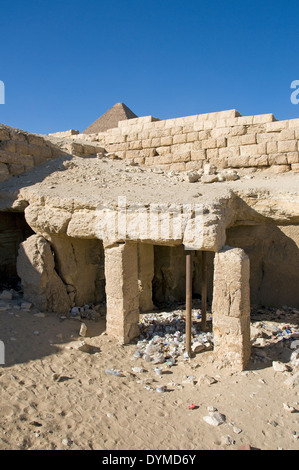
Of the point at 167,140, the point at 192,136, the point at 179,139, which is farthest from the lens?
the point at 167,140

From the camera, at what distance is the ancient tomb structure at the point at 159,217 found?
4957 millimetres

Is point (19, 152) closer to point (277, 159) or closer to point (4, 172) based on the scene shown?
point (4, 172)

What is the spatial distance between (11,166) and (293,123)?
636 cm

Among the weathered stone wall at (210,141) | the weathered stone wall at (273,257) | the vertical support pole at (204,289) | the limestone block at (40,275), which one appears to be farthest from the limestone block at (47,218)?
the weathered stone wall at (210,141)

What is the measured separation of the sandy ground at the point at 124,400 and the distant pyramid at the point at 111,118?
41.4 feet

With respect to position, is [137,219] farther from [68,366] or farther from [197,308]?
[197,308]

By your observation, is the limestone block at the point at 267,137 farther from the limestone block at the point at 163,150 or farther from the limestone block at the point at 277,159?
the limestone block at the point at 163,150

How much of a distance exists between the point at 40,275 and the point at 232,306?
3471 mm

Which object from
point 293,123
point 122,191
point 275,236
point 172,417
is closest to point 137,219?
point 122,191

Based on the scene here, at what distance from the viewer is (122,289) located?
18.1 ft

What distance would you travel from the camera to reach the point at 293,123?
774cm

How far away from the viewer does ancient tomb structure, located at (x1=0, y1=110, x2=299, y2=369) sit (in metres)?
4.96

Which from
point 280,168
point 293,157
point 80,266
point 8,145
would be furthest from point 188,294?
point 8,145

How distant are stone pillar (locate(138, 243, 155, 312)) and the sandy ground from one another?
1.71 m
